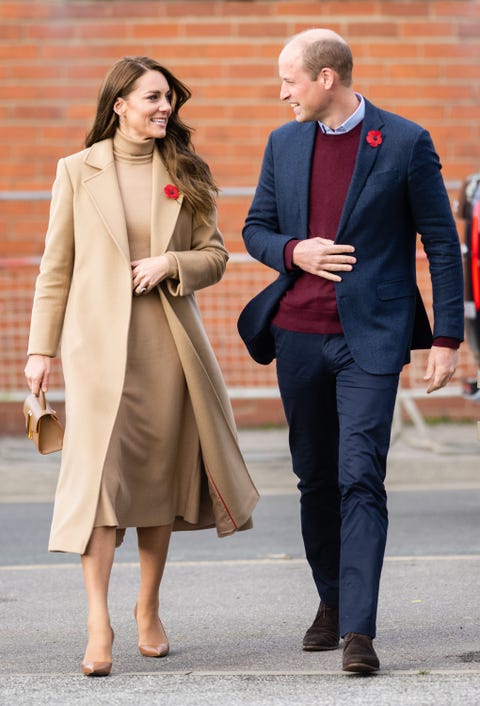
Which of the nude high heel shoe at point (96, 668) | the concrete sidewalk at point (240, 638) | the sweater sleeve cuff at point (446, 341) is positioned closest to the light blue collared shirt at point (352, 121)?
the sweater sleeve cuff at point (446, 341)

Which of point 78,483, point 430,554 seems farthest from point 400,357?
point 430,554

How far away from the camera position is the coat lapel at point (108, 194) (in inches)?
200

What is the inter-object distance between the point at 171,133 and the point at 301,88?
547 mm

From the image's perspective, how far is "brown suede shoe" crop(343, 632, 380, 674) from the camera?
15.5 ft

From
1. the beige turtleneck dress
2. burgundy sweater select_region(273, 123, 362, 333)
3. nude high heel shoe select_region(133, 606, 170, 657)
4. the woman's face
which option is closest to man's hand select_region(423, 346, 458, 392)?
burgundy sweater select_region(273, 123, 362, 333)

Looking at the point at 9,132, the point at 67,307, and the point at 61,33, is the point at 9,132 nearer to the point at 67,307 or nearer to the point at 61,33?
the point at 61,33

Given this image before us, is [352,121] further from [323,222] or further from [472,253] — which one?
[472,253]

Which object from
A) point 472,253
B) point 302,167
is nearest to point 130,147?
point 302,167

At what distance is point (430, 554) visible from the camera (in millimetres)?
7277

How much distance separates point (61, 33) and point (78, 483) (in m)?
7.13

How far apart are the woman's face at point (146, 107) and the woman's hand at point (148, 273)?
0.45 metres

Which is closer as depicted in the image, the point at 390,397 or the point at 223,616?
the point at 390,397

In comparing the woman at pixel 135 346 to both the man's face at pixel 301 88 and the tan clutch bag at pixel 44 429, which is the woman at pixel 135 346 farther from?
the man's face at pixel 301 88

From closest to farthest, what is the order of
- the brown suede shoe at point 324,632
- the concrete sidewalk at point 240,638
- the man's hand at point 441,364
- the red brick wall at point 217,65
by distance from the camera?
the concrete sidewalk at point 240,638 < the man's hand at point 441,364 < the brown suede shoe at point 324,632 < the red brick wall at point 217,65
